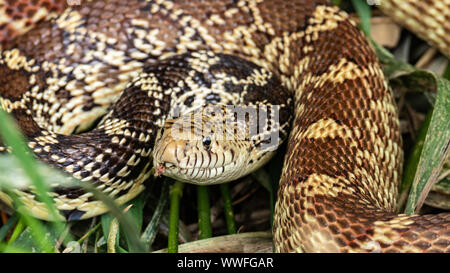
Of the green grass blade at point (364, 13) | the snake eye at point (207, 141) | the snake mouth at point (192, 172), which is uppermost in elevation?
the green grass blade at point (364, 13)

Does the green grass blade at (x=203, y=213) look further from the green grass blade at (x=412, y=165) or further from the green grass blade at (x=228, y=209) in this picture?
the green grass blade at (x=412, y=165)

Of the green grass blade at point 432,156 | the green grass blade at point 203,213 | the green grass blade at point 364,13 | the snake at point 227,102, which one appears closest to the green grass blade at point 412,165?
the snake at point 227,102

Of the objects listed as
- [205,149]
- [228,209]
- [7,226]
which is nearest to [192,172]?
[205,149]

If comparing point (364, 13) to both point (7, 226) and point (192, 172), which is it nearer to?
point (192, 172)

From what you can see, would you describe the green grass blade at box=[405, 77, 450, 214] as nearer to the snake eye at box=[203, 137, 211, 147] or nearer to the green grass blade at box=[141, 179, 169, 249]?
the snake eye at box=[203, 137, 211, 147]

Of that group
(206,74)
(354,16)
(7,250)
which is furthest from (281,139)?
(7,250)
